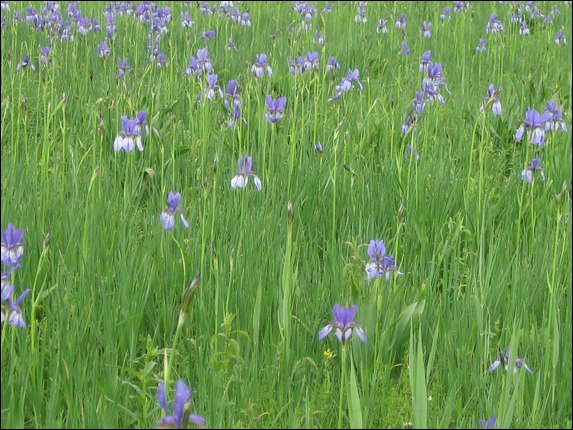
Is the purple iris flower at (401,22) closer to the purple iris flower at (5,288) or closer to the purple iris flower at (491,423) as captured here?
the purple iris flower at (491,423)

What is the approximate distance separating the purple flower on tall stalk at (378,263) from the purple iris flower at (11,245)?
0.81 meters

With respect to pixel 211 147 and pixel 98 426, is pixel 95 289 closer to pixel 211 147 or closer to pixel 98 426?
pixel 98 426

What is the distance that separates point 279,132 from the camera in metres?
3.45

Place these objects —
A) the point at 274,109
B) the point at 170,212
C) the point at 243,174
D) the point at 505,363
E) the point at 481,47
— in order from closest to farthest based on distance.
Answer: the point at 505,363 → the point at 170,212 → the point at 243,174 → the point at 274,109 → the point at 481,47

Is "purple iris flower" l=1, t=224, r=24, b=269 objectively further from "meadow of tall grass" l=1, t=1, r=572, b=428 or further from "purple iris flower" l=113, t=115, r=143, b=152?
"purple iris flower" l=113, t=115, r=143, b=152

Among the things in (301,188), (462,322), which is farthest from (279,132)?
(462,322)

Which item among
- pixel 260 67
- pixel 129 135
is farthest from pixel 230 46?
pixel 129 135

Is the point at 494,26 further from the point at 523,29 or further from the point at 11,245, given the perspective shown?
the point at 11,245

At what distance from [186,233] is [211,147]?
975 mm

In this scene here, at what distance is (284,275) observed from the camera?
6.20 ft

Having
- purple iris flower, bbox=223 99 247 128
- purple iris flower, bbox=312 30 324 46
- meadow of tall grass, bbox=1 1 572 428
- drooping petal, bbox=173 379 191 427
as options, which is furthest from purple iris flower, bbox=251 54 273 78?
drooping petal, bbox=173 379 191 427

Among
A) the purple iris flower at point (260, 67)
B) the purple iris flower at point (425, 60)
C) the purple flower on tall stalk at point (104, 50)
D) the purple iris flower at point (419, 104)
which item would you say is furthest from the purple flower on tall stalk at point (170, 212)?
the purple flower on tall stalk at point (104, 50)

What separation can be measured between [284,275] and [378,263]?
25 cm

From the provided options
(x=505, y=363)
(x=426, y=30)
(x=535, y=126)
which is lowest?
(x=505, y=363)
